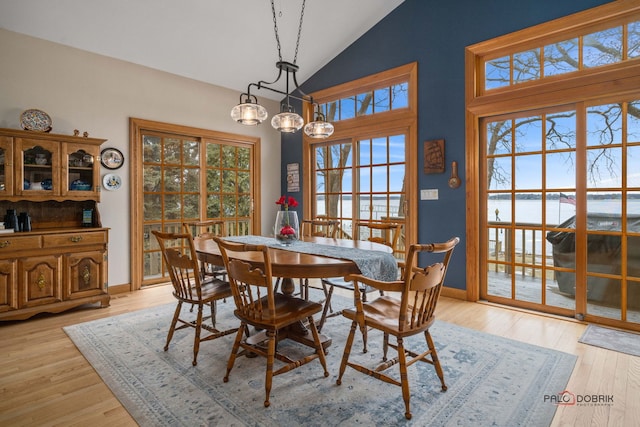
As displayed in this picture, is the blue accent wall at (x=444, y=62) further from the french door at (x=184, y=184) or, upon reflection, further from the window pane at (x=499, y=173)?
the french door at (x=184, y=184)

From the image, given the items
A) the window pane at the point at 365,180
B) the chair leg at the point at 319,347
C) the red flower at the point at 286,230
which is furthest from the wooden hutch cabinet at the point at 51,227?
the window pane at the point at 365,180

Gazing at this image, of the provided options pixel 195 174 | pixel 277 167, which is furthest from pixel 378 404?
pixel 277 167

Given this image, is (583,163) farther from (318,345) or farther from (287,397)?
(287,397)

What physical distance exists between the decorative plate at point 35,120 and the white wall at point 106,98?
0.15 metres

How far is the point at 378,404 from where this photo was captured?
188 centimetres

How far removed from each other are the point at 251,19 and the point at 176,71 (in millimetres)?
1198

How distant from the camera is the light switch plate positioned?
3996mm

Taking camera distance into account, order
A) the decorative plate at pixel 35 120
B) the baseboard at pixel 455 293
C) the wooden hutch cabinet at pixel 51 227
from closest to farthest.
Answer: the wooden hutch cabinet at pixel 51 227 < the decorative plate at pixel 35 120 < the baseboard at pixel 455 293

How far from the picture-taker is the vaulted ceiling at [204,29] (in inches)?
134

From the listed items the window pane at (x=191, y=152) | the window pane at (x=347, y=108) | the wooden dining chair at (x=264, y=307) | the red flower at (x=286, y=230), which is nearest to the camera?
the wooden dining chair at (x=264, y=307)

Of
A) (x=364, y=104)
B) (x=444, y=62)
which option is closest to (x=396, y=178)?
(x=364, y=104)

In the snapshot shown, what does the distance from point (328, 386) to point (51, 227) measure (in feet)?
11.0

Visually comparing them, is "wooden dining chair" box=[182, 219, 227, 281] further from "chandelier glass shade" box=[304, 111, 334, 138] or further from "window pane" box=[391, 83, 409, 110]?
"window pane" box=[391, 83, 409, 110]

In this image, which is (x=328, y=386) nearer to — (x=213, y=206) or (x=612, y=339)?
(x=612, y=339)
